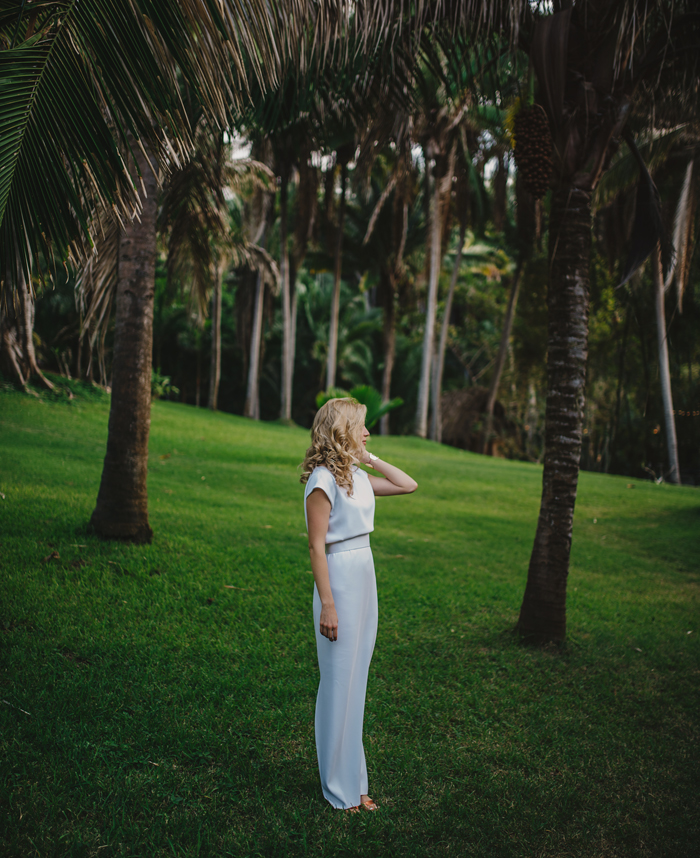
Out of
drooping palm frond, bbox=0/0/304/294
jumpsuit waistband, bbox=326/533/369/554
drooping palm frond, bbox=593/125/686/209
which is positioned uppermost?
drooping palm frond, bbox=593/125/686/209

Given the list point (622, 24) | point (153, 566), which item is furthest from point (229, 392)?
point (622, 24)

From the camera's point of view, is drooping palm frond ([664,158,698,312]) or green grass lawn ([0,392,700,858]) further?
drooping palm frond ([664,158,698,312])

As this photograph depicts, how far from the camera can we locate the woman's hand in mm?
2902

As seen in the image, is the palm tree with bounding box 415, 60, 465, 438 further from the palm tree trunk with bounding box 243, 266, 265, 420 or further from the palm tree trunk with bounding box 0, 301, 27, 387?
the palm tree trunk with bounding box 0, 301, 27, 387

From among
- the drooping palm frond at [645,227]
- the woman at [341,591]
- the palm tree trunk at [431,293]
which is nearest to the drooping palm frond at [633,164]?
the palm tree trunk at [431,293]

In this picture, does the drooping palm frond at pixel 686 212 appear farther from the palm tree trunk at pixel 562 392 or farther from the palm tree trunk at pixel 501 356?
the palm tree trunk at pixel 562 392

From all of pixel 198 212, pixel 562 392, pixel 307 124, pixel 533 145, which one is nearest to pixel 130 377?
pixel 198 212

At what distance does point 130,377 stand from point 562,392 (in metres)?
4.13

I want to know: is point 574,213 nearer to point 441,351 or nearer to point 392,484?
point 392,484

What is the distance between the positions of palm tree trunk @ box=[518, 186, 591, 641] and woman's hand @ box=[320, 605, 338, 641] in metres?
2.80

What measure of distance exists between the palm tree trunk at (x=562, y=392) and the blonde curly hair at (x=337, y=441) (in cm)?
263

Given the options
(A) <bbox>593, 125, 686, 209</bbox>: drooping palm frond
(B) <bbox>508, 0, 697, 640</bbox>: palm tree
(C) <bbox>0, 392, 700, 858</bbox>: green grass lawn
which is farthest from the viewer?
(A) <bbox>593, 125, 686, 209</bbox>: drooping palm frond

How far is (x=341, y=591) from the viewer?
298 cm

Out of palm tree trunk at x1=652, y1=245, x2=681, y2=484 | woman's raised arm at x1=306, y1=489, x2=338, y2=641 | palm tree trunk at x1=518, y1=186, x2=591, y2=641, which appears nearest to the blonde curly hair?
woman's raised arm at x1=306, y1=489, x2=338, y2=641
